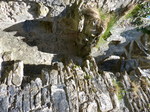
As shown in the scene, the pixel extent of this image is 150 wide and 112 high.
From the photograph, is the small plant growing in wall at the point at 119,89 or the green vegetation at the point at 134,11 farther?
the green vegetation at the point at 134,11

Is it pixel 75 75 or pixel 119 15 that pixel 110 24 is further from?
pixel 75 75

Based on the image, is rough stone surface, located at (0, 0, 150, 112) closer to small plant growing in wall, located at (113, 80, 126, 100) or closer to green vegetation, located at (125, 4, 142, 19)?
small plant growing in wall, located at (113, 80, 126, 100)

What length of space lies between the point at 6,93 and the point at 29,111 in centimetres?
82

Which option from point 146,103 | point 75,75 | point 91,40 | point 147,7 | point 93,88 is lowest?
point 146,103

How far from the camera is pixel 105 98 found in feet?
20.4

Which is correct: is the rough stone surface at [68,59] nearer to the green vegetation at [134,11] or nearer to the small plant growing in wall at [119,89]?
the small plant growing in wall at [119,89]

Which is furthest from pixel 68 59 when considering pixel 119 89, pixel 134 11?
pixel 134 11

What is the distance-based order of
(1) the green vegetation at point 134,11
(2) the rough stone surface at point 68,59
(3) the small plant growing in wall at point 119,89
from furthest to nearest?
(1) the green vegetation at point 134,11
(3) the small plant growing in wall at point 119,89
(2) the rough stone surface at point 68,59

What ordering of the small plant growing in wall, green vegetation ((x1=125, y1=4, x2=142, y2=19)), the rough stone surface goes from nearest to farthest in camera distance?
the rough stone surface → the small plant growing in wall → green vegetation ((x1=125, y1=4, x2=142, y2=19))

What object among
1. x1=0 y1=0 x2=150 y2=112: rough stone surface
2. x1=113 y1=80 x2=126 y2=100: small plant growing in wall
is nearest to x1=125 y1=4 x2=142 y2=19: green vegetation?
x1=0 y1=0 x2=150 y2=112: rough stone surface

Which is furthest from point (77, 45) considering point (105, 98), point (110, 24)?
point (105, 98)

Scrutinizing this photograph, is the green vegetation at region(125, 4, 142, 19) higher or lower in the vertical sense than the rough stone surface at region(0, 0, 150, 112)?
higher

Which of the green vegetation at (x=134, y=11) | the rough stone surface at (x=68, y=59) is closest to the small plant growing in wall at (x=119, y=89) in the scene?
the rough stone surface at (x=68, y=59)

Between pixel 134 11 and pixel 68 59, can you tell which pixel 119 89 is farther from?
pixel 134 11
